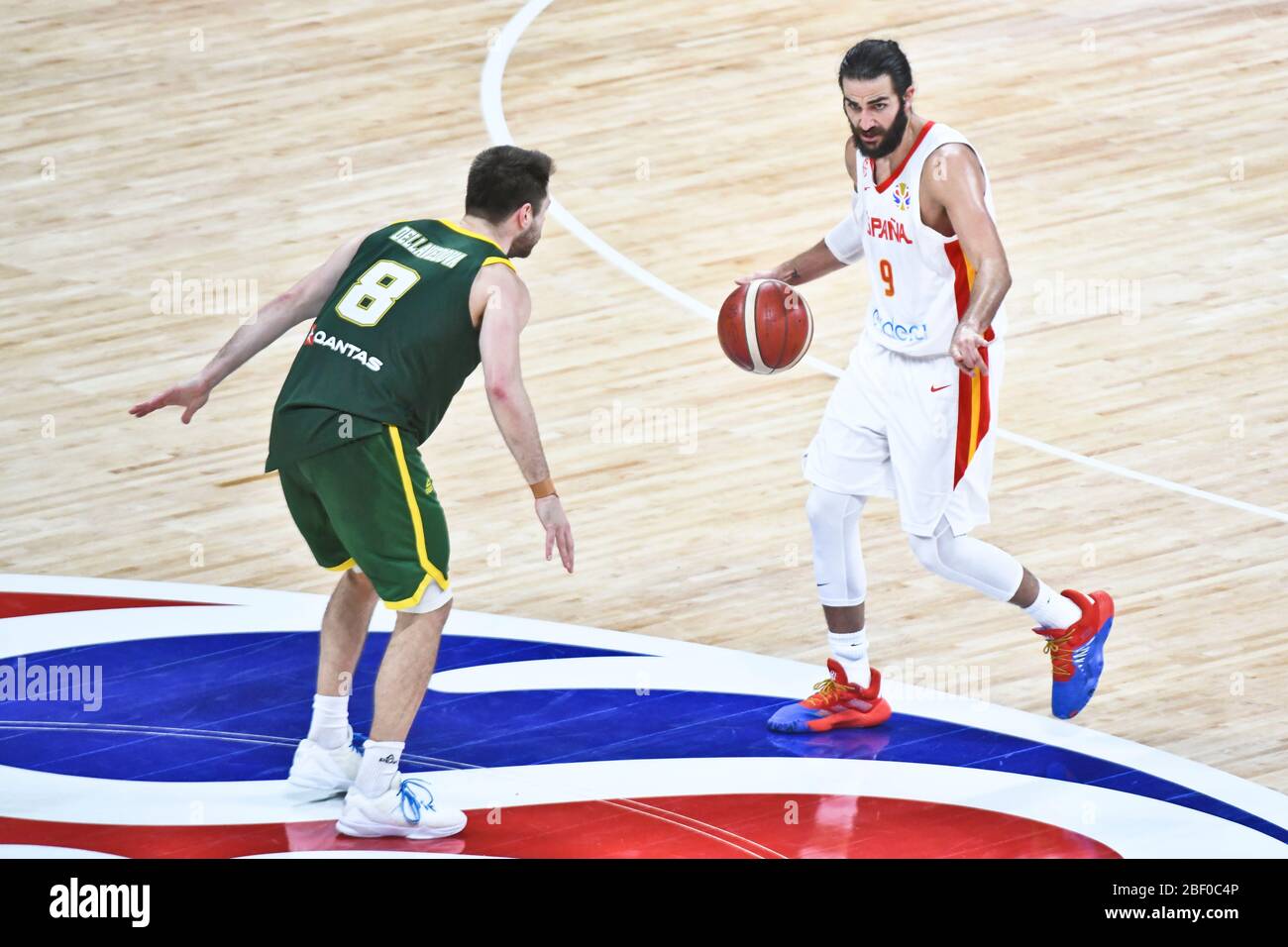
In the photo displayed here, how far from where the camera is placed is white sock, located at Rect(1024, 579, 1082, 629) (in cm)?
662

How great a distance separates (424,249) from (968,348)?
152 centimetres

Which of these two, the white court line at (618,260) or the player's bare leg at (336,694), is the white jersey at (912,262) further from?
the white court line at (618,260)

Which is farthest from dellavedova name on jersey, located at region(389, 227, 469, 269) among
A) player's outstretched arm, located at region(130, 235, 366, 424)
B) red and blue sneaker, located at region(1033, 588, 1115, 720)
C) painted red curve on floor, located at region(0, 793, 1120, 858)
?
red and blue sneaker, located at region(1033, 588, 1115, 720)

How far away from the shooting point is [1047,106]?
1227 cm

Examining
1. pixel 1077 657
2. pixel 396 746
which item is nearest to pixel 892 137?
pixel 1077 657

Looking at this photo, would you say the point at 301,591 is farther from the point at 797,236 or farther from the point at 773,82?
the point at 773,82

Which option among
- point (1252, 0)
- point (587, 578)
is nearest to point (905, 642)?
point (587, 578)

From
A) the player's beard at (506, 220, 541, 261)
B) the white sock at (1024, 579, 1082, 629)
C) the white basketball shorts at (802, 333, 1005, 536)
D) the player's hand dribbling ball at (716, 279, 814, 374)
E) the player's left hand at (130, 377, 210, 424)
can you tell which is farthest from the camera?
the player's hand dribbling ball at (716, 279, 814, 374)

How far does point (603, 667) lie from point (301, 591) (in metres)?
1.27

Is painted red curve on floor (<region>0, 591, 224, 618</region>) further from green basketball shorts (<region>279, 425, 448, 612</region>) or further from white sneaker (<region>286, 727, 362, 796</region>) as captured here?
green basketball shorts (<region>279, 425, 448, 612</region>)

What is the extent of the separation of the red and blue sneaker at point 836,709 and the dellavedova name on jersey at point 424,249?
1787mm

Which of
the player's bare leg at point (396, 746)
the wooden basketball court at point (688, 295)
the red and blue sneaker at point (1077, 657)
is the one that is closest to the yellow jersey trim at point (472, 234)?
the player's bare leg at point (396, 746)

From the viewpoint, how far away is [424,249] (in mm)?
5957

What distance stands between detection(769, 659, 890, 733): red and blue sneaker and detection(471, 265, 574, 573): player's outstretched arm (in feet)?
4.19
